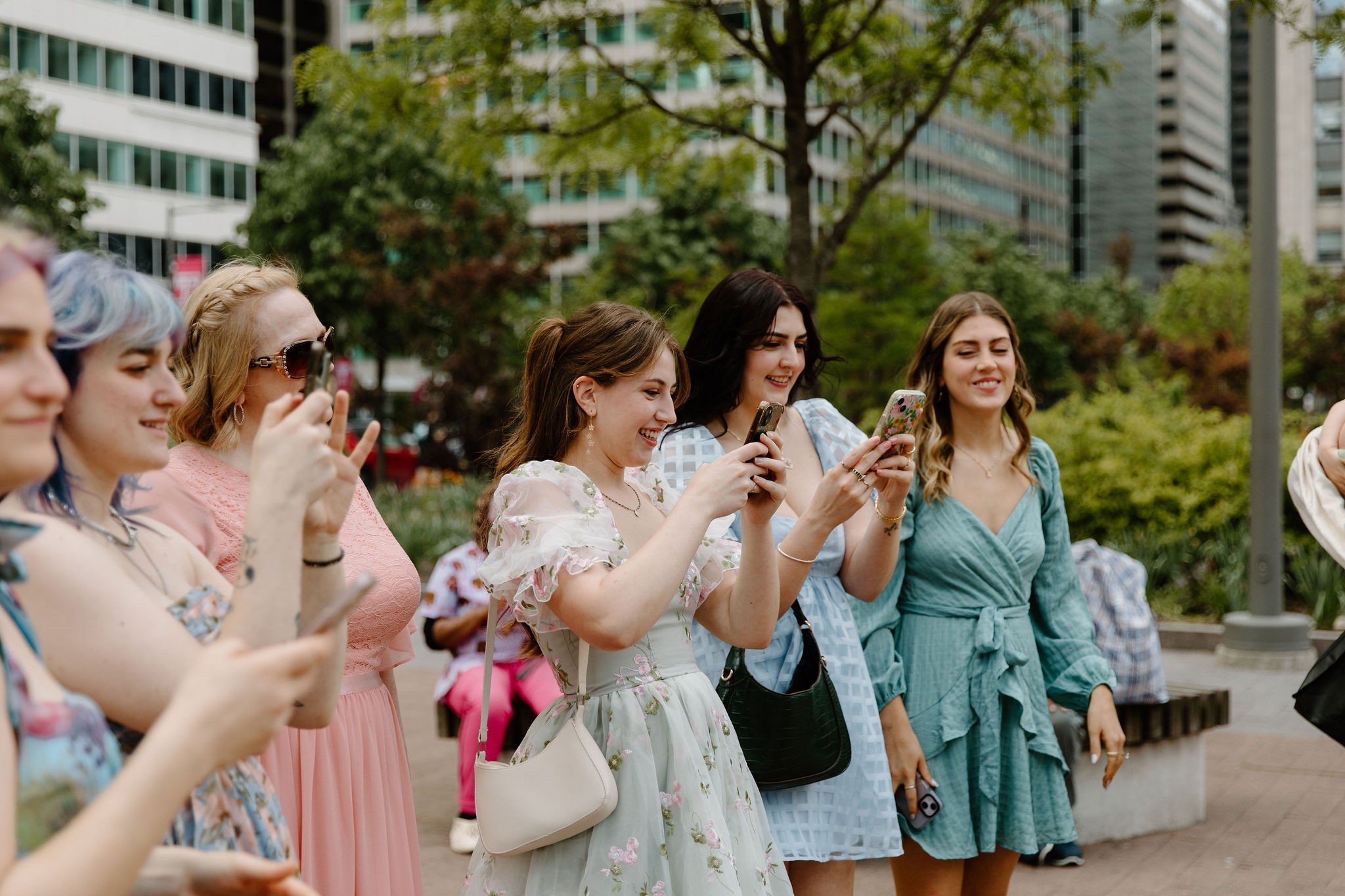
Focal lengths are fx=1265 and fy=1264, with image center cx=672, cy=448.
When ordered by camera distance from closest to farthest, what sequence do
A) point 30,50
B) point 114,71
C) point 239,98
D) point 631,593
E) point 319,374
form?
1. point 319,374
2. point 631,593
3. point 30,50
4. point 114,71
5. point 239,98

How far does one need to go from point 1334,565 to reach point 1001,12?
540cm

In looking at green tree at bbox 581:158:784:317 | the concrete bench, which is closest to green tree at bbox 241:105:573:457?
green tree at bbox 581:158:784:317

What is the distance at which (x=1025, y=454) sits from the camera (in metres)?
3.86

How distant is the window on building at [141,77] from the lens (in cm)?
3850

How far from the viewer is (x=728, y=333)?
357cm

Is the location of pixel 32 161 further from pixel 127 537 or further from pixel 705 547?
pixel 127 537

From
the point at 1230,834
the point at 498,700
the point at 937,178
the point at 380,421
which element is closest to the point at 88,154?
the point at 380,421

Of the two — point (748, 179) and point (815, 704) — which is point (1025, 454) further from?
point (748, 179)

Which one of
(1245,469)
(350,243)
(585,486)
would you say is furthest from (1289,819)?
(350,243)

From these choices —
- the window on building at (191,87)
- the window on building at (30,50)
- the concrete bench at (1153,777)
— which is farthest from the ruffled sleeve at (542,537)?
the window on building at (191,87)

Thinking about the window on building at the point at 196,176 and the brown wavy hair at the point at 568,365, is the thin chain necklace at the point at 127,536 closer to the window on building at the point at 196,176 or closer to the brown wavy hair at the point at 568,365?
the brown wavy hair at the point at 568,365

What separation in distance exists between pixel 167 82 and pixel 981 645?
4126 centimetres

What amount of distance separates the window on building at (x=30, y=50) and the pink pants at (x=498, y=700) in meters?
36.1

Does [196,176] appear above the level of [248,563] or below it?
above
